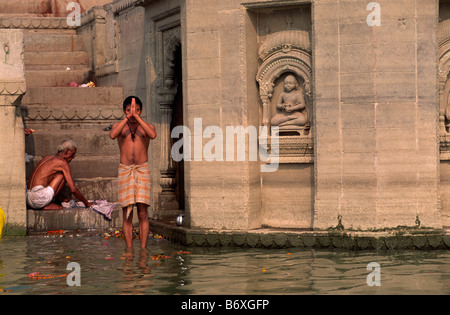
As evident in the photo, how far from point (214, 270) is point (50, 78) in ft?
24.4

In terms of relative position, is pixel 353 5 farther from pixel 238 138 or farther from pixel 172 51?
pixel 172 51

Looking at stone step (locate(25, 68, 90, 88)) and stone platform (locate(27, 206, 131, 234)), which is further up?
stone step (locate(25, 68, 90, 88))

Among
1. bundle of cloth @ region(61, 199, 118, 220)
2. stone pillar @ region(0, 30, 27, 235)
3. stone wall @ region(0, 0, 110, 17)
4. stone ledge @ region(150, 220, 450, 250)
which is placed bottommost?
stone ledge @ region(150, 220, 450, 250)

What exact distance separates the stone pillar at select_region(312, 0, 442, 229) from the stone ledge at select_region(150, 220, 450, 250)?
0.42 ft

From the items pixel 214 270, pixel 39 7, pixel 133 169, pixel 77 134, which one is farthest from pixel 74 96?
pixel 214 270

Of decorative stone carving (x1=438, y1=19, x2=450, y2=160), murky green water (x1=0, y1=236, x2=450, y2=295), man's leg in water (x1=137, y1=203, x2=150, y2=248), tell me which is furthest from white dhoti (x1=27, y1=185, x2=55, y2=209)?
decorative stone carving (x1=438, y1=19, x2=450, y2=160)

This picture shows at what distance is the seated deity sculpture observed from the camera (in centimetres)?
988

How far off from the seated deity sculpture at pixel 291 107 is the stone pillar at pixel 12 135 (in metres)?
3.48

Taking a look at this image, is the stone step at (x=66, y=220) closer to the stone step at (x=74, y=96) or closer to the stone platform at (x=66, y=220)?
the stone platform at (x=66, y=220)

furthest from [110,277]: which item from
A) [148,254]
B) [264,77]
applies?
[264,77]

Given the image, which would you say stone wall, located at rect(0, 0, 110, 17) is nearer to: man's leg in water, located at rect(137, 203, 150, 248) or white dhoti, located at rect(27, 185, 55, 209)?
white dhoti, located at rect(27, 185, 55, 209)

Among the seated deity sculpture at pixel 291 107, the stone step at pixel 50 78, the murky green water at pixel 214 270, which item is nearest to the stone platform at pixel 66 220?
the murky green water at pixel 214 270

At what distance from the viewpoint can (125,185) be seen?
31.5 ft

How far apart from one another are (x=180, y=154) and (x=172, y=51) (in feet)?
4.90
